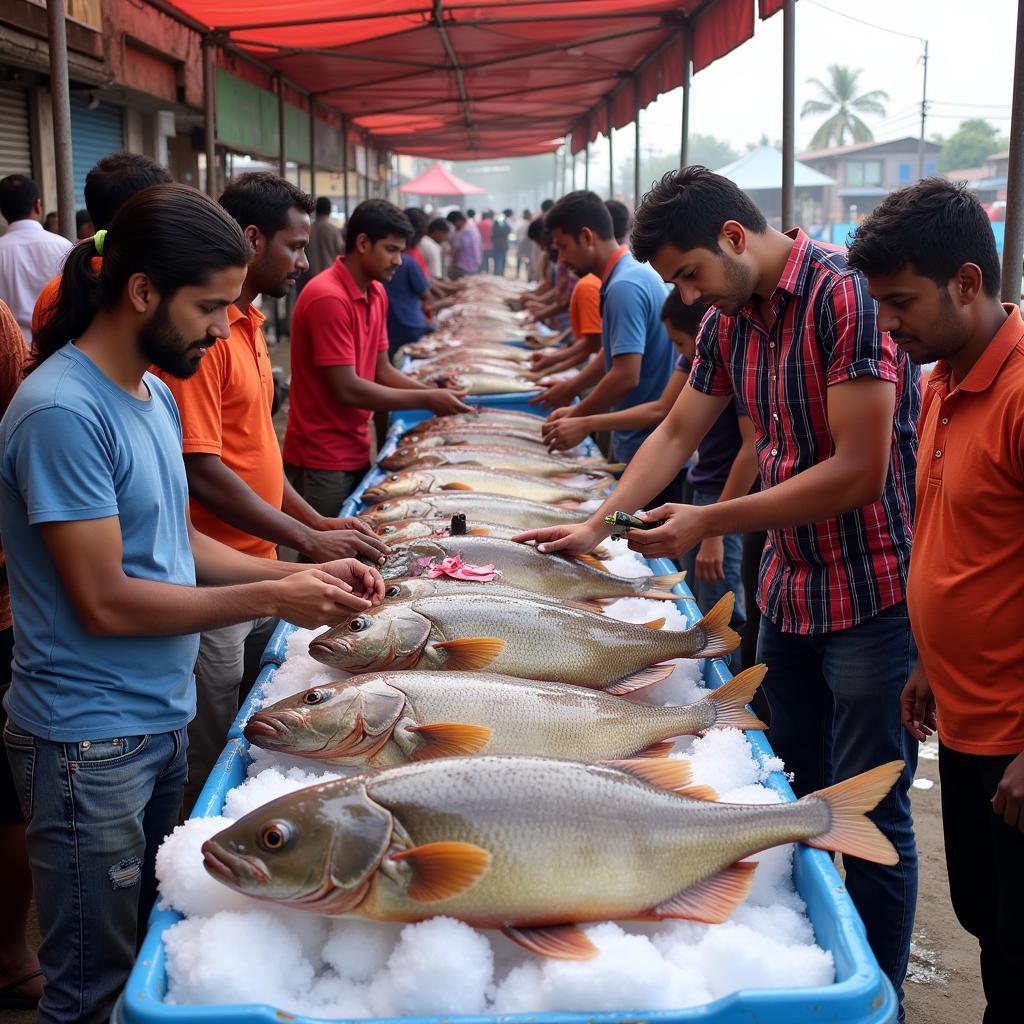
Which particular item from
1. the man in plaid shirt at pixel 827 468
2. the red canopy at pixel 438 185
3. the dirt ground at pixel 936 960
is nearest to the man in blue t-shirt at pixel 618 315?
the man in plaid shirt at pixel 827 468

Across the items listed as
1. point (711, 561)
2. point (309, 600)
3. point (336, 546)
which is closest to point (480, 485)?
point (711, 561)

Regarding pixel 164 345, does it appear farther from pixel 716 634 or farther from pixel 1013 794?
pixel 1013 794

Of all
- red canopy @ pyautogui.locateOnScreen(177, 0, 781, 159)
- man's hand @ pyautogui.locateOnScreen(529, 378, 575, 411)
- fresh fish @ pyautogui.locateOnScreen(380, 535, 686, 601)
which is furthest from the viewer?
red canopy @ pyautogui.locateOnScreen(177, 0, 781, 159)

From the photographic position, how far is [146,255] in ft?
6.73

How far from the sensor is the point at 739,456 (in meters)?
4.07

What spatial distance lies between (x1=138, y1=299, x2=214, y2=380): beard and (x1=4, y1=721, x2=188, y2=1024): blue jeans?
743 millimetres

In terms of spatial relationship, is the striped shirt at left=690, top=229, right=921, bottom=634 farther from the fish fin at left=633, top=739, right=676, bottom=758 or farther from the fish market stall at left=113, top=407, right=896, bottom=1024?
the fish fin at left=633, top=739, right=676, bottom=758

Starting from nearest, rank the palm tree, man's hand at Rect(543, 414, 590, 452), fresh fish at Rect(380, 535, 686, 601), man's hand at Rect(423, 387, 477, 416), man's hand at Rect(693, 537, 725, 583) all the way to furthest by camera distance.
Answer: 1. fresh fish at Rect(380, 535, 686, 601)
2. man's hand at Rect(693, 537, 725, 583)
3. man's hand at Rect(543, 414, 590, 452)
4. man's hand at Rect(423, 387, 477, 416)
5. the palm tree

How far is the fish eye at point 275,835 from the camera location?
163 centimetres

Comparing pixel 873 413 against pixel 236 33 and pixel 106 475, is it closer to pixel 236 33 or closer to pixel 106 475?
pixel 106 475

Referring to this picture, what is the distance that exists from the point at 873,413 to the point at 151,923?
187 cm

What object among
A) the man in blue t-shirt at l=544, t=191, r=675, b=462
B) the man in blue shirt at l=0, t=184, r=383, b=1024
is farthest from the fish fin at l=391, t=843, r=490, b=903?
the man in blue t-shirt at l=544, t=191, r=675, b=462

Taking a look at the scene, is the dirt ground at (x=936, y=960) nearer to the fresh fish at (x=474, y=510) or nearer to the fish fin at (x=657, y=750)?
the fish fin at (x=657, y=750)

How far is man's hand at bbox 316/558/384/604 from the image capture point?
8.38 feet
